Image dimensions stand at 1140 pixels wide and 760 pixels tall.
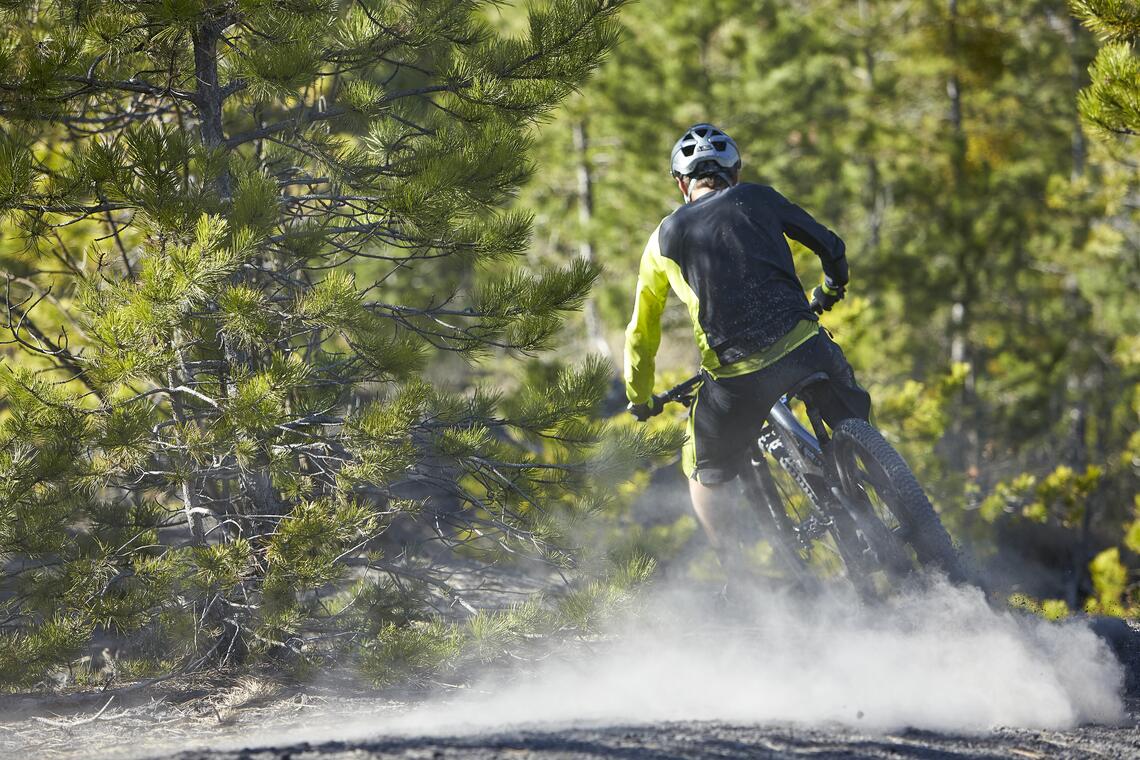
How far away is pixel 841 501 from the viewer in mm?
4902

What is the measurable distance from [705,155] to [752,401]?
3.79 ft

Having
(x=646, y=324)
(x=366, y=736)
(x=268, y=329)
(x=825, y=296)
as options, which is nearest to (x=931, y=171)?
(x=825, y=296)

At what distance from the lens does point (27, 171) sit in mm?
4613

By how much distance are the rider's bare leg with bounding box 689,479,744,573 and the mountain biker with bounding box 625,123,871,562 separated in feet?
1.22

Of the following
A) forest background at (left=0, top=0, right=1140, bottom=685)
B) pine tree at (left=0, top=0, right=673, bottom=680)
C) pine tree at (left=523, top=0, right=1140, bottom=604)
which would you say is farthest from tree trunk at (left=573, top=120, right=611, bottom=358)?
pine tree at (left=0, top=0, right=673, bottom=680)

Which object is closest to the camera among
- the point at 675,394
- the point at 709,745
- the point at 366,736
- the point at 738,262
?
the point at 709,745

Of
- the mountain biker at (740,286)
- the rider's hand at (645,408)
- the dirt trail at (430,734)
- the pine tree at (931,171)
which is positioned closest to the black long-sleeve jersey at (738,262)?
the mountain biker at (740,286)

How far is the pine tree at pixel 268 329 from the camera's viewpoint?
15.8 feet

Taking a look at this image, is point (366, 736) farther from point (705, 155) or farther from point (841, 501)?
point (705, 155)

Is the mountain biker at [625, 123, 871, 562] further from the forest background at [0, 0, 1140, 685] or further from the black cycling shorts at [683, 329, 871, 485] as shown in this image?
the forest background at [0, 0, 1140, 685]

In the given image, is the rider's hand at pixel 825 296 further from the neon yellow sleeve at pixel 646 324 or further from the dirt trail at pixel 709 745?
the dirt trail at pixel 709 745

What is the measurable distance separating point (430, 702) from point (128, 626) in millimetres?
1504

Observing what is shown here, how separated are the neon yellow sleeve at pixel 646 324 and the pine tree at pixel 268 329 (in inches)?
25.1

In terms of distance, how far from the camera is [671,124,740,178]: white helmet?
4.99m
